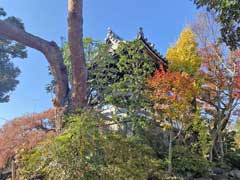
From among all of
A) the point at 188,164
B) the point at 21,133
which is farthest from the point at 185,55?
the point at 21,133

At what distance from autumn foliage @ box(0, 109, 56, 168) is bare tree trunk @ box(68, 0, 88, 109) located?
112 cm

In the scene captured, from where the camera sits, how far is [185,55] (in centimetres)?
1181

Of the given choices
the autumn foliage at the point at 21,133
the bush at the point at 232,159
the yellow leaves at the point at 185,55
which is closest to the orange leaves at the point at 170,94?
the yellow leaves at the point at 185,55

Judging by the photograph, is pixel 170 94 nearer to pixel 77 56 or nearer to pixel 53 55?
pixel 77 56

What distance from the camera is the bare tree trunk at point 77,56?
26.9 feet

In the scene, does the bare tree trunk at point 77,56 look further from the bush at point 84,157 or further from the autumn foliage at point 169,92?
the bush at point 84,157

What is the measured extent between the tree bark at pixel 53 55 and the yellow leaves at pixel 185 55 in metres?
4.04

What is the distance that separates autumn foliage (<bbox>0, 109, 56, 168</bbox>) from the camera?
673 cm

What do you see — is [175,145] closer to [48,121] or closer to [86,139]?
[48,121]

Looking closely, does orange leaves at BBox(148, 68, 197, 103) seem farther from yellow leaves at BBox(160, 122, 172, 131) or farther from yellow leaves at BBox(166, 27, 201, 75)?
yellow leaves at BBox(166, 27, 201, 75)

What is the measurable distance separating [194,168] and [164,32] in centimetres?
608

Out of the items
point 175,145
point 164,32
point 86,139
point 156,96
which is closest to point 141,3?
point 164,32

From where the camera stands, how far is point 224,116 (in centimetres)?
1158

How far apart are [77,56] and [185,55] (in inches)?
201
